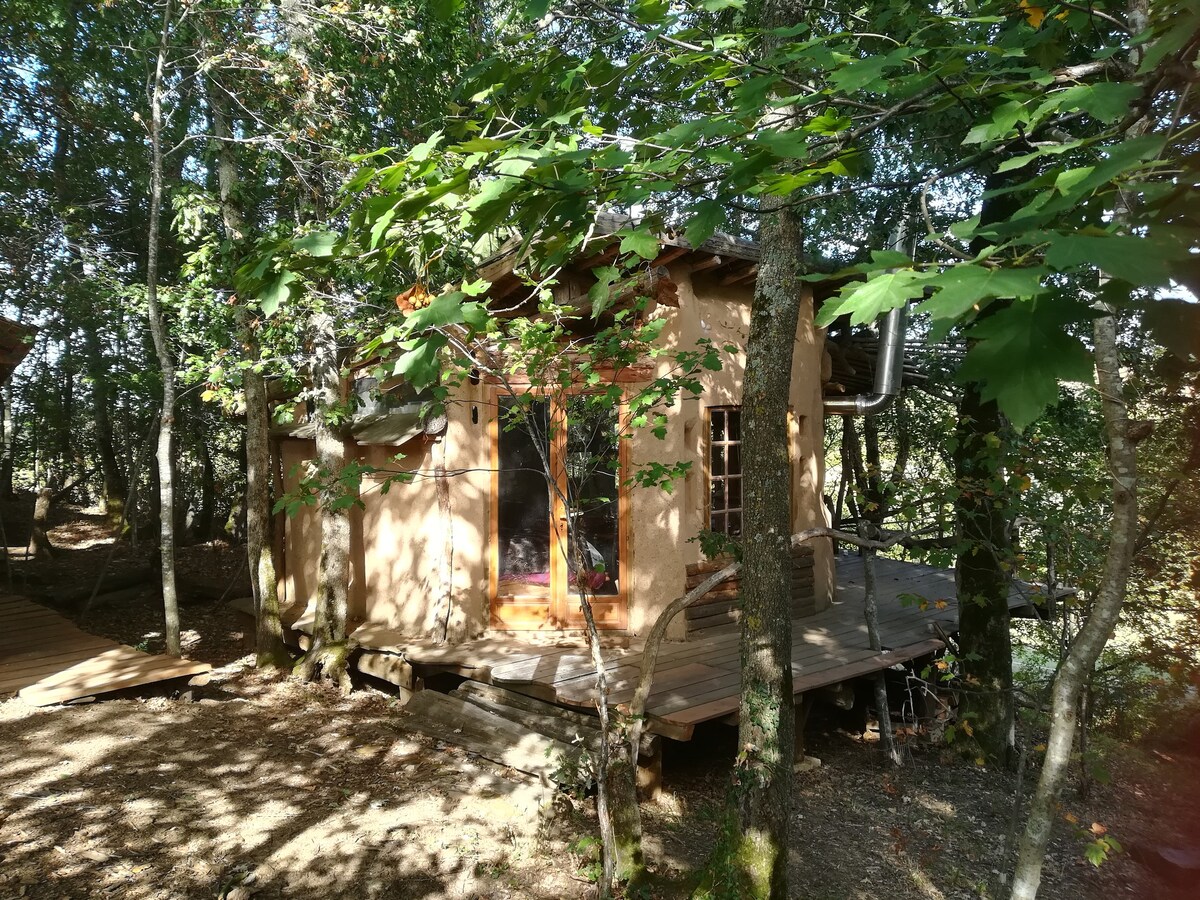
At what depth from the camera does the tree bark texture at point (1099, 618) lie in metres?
1.98

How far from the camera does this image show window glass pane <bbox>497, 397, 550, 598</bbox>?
6633mm

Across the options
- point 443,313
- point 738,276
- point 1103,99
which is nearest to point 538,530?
point 738,276

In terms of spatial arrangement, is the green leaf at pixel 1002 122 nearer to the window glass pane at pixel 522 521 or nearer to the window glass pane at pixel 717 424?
the window glass pane at pixel 522 521

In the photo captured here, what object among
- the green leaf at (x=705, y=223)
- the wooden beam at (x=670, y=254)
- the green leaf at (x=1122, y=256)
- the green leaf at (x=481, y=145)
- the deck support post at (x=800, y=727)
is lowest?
the deck support post at (x=800, y=727)

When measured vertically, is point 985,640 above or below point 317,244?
below

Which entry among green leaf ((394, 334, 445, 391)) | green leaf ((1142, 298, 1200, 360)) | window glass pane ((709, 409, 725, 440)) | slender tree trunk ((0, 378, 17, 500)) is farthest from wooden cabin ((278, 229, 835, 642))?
slender tree trunk ((0, 378, 17, 500))

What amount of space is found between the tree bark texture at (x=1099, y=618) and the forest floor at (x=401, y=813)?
149 centimetres

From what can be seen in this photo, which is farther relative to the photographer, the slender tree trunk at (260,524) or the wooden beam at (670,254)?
the slender tree trunk at (260,524)

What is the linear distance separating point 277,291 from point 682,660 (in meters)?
4.85

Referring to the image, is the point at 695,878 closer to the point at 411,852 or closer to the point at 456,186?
the point at 411,852

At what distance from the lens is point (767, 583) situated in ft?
11.4

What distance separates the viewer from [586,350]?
4062 millimetres

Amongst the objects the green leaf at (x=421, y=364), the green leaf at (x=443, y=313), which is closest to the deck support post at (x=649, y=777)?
the green leaf at (x=421, y=364)

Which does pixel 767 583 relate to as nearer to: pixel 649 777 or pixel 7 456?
pixel 649 777
